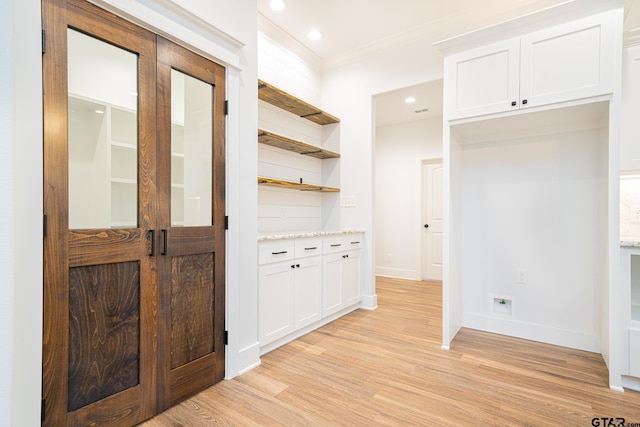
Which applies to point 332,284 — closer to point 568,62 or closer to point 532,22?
point 568,62

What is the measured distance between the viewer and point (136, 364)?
1.71m

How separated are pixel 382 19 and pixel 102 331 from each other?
3.66 m

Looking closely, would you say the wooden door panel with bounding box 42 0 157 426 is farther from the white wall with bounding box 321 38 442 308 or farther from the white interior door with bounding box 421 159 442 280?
the white interior door with bounding box 421 159 442 280

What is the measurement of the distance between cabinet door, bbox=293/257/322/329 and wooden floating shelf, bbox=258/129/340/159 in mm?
1237

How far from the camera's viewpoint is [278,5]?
3.04m

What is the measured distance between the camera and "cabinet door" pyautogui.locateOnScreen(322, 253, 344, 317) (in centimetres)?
322

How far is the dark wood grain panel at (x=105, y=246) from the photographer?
1.47m

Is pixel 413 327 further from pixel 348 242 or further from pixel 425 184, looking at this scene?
pixel 425 184

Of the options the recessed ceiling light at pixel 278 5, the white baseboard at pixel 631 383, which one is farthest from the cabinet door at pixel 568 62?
the recessed ceiling light at pixel 278 5

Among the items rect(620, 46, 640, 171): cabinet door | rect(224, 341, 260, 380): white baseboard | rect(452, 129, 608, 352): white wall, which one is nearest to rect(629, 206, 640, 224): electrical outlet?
rect(452, 129, 608, 352): white wall

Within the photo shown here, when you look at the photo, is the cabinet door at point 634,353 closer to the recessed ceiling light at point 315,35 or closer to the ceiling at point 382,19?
the ceiling at point 382,19

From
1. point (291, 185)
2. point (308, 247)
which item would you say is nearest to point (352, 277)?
point (308, 247)
